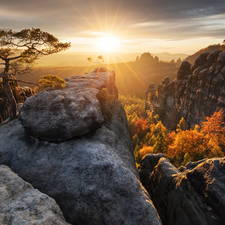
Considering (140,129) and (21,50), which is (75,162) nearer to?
(21,50)

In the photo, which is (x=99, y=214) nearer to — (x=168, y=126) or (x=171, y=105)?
(x=168, y=126)

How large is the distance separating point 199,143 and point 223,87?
71.4 ft

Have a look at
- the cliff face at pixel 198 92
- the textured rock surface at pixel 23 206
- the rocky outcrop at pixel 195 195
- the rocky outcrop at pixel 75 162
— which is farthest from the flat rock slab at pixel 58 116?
the cliff face at pixel 198 92

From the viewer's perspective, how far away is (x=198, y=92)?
54.2 metres

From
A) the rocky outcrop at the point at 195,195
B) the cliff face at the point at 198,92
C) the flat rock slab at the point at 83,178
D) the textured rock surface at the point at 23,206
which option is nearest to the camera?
the textured rock surface at the point at 23,206

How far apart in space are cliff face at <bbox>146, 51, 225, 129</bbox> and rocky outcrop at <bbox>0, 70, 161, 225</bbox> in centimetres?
4883

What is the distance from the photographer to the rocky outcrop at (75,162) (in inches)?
405

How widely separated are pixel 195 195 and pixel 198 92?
53.2m

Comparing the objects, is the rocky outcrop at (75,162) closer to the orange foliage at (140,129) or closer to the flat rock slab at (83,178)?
the flat rock slab at (83,178)

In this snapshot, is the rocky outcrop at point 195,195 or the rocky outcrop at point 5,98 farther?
the rocky outcrop at point 5,98

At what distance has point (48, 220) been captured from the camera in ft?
23.0

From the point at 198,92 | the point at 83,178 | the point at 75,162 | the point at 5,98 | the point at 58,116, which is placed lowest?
the point at 83,178

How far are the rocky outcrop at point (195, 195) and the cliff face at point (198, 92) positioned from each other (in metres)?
43.5

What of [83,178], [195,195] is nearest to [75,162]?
[83,178]
